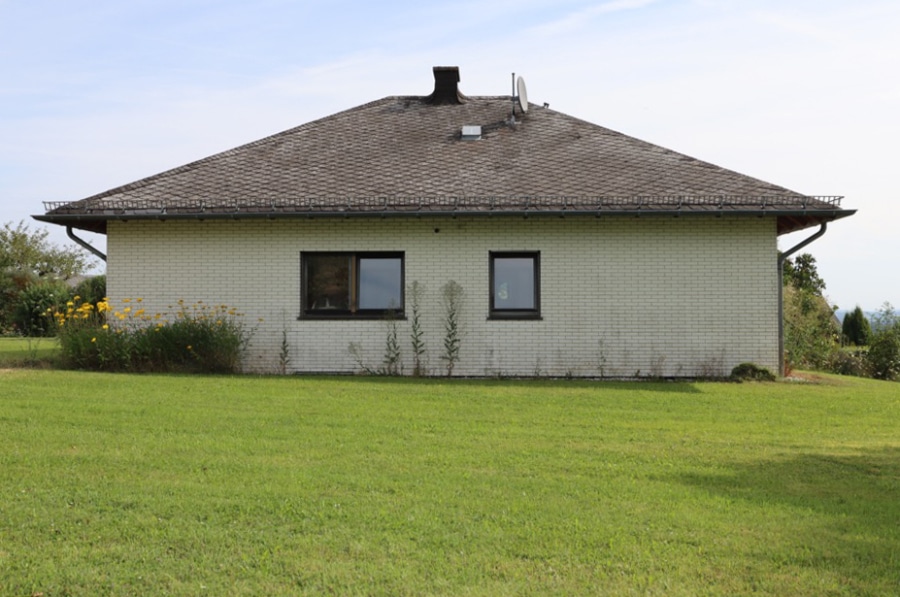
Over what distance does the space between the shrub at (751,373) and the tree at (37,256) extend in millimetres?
34060

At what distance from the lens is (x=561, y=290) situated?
14836 millimetres

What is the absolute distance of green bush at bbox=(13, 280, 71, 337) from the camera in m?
27.5

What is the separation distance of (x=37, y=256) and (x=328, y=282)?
32.3 meters

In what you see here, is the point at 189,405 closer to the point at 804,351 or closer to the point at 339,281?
the point at 339,281

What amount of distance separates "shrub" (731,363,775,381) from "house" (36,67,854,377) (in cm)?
37

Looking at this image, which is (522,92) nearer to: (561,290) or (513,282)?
(513,282)

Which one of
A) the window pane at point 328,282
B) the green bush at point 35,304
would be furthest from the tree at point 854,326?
the green bush at point 35,304

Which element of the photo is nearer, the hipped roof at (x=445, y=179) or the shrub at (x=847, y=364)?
the hipped roof at (x=445, y=179)

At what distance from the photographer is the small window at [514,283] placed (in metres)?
15.0

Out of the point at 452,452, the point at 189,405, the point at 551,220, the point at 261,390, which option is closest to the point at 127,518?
the point at 452,452

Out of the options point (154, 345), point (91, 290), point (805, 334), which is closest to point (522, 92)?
point (805, 334)

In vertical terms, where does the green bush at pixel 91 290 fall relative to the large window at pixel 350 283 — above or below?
above

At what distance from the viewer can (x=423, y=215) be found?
1441 cm

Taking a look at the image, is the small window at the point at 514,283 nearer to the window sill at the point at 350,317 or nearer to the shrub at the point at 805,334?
the window sill at the point at 350,317
